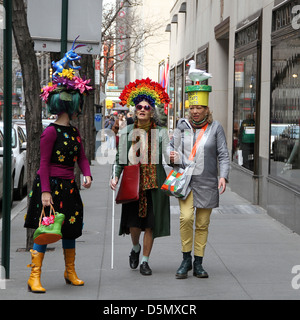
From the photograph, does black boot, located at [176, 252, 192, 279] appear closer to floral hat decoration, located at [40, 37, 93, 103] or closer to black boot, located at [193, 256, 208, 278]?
black boot, located at [193, 256, 208, 278]

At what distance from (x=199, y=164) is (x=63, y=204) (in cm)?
148

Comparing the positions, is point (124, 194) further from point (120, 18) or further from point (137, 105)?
point (120, 18)

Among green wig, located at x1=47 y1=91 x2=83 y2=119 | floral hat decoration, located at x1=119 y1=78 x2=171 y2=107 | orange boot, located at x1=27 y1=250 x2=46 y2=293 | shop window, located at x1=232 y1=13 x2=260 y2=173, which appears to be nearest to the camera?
orange boot, located at x1=27 y1=250 x2=46 y2=293

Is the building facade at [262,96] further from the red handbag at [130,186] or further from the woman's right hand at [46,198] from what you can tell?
the woman's right hand at [46,198]

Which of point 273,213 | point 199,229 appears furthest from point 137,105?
point 273,213

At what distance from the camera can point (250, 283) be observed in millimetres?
6844

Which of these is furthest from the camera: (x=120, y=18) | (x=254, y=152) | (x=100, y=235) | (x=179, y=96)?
(x=120, y=18)

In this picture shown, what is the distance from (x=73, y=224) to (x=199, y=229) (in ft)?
4.49

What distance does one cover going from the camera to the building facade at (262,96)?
35.6 ft

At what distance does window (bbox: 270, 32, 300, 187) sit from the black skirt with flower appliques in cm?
486

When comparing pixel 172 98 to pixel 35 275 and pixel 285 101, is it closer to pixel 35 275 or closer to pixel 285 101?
pixel 285 101

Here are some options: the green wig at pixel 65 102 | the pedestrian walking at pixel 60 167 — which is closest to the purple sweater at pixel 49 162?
the pedestrian walking at pixel 60 167

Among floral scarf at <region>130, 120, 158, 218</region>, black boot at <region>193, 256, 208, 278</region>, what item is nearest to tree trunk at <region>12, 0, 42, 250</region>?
floral scarf at <region>130, 120, 158, 218</region>

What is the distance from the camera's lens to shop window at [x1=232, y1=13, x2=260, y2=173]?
13750 millimetres
